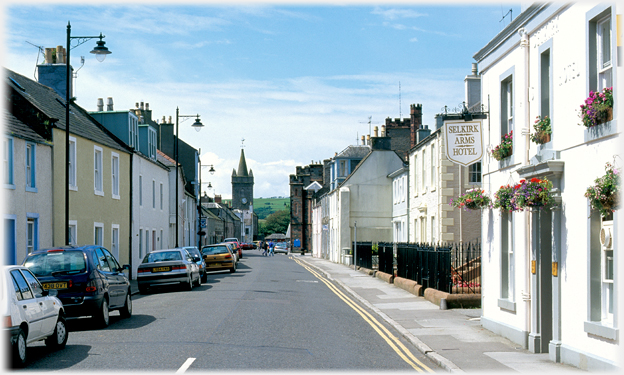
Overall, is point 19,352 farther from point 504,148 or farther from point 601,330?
point 504,148

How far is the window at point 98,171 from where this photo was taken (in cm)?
2806

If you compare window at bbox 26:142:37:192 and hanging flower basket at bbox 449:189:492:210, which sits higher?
window at bbox 26:142:37:192

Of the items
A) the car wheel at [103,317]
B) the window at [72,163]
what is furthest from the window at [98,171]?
the car wheel at [103,317]

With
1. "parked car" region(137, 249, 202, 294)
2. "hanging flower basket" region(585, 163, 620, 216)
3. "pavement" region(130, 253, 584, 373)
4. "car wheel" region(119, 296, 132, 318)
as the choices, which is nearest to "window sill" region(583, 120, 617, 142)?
"hanging flower basket" region(585, 163, 620, 216)

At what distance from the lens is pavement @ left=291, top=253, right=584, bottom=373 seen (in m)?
10.4

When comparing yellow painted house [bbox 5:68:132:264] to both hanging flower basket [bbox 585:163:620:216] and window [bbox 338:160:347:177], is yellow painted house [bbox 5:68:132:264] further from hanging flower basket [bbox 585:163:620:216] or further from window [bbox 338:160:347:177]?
window [bbox 338:160:347:177]

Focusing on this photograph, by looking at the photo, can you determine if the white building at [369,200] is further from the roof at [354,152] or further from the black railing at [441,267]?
the black railing at [441,267]

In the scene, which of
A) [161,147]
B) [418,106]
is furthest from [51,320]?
[161,147]

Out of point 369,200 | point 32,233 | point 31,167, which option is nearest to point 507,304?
point 32,233

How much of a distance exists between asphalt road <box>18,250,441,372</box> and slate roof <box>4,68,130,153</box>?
897cm

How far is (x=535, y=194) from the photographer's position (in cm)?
1080

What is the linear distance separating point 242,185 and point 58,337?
510 ft

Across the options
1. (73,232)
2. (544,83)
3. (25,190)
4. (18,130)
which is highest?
(18,130)

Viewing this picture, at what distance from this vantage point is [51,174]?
23359 mm
